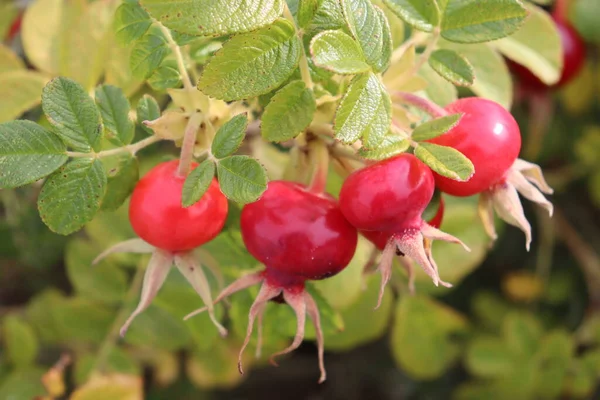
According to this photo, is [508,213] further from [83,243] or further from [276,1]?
[83,243]

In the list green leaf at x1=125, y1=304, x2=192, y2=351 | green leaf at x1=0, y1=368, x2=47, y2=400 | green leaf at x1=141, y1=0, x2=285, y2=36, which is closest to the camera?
green leaf at x1=141, y1=0, x2=285, y2=36

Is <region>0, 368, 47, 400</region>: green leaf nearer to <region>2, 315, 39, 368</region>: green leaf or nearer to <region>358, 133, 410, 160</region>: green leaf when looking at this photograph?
<region>2, 315, 39, 368</region>: green leaf

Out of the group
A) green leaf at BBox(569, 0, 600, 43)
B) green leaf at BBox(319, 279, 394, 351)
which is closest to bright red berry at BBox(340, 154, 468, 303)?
green leaf at BBox(319, 279, 394, 351)

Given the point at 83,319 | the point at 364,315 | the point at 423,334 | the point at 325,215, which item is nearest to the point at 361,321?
the point at 364,315

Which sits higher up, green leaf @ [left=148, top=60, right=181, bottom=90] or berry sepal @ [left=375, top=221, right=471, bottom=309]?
green leaf @ [left=148, top=60, right=181, bottom=90]

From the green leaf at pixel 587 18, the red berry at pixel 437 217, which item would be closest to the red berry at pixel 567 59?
the green leaf at pixel 587 18

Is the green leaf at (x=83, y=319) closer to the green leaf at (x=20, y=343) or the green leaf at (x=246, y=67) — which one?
the green leaf at (x=20, y=343)

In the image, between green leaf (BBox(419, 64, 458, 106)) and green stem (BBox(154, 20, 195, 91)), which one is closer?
green stem (BBox(154, 20, 195, 91))

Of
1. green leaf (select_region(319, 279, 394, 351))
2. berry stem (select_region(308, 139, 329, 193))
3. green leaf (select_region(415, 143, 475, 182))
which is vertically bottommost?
green leaf (select_region(319, 279, 394, 351))

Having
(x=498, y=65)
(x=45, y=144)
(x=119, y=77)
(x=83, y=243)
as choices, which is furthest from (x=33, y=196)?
(x=498, y=65)
